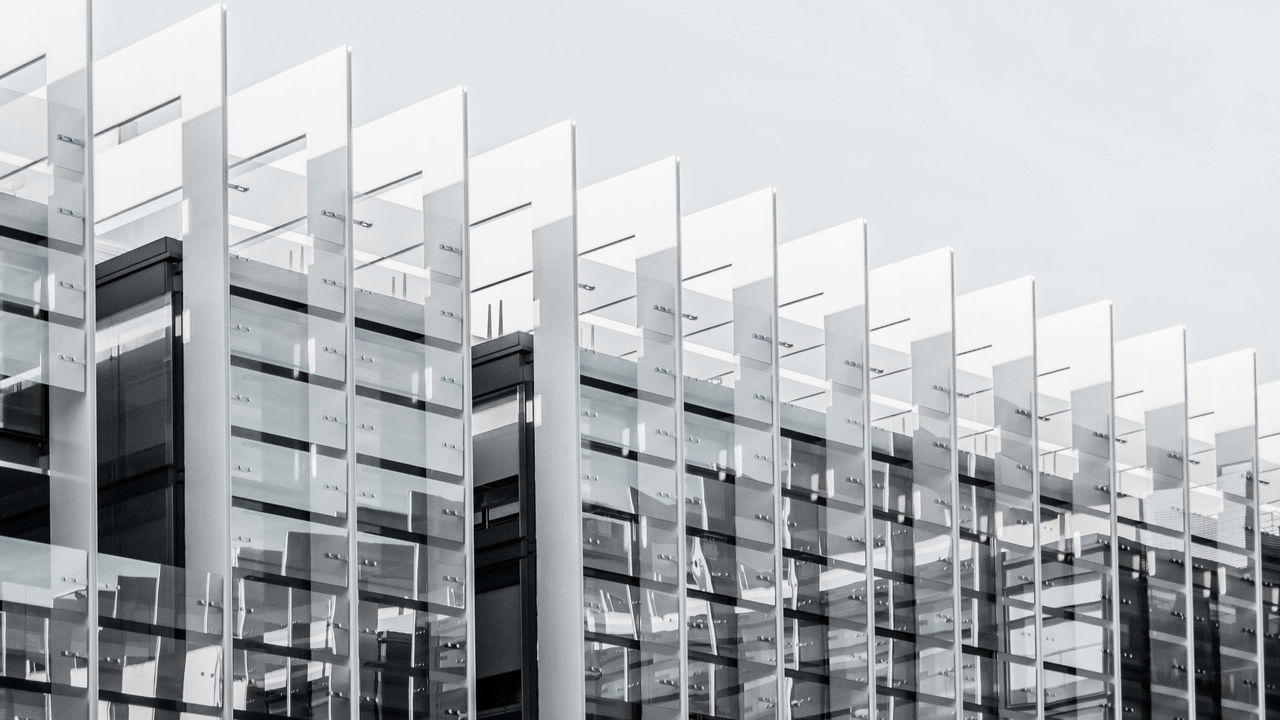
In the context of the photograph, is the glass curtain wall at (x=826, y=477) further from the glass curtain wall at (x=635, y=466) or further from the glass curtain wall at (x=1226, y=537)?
the glass curtain wall at (x=1226, y=537)

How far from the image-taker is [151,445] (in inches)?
902

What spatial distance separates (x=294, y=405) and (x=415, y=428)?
1.71 meters

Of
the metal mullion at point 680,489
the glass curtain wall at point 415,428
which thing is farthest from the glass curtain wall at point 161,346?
the metal mullion at point 680,489

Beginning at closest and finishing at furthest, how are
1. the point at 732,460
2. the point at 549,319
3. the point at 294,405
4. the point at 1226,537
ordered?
1. the point at 294,405
2. the point at 549,319
3. the point at 732,460
4. the point at 1226,537

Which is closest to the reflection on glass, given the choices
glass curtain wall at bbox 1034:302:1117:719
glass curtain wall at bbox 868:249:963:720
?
glass curtain wall at bbox 1034:302:1117:719

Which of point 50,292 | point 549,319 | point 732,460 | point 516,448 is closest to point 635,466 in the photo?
point 516,448

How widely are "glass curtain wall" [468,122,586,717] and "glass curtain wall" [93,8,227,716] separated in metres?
4.65

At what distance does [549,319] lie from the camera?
85.8 feet

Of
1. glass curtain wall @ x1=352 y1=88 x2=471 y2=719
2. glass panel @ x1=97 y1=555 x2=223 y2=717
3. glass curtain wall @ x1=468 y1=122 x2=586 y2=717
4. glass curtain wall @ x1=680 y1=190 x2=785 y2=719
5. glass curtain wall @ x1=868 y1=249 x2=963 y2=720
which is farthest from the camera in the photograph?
glass curtain wall @ x1=868 y1=249 x2=963 y2=720

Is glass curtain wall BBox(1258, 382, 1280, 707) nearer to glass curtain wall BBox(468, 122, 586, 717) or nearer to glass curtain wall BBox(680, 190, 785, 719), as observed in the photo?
glass curtain wall BBox(680, 190, 785, 719)

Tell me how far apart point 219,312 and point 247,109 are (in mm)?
3289

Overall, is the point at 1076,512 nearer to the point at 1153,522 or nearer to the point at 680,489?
the point at 1153,522

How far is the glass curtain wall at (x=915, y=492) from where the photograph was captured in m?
29.4

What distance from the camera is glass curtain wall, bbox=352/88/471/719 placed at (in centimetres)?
2322
